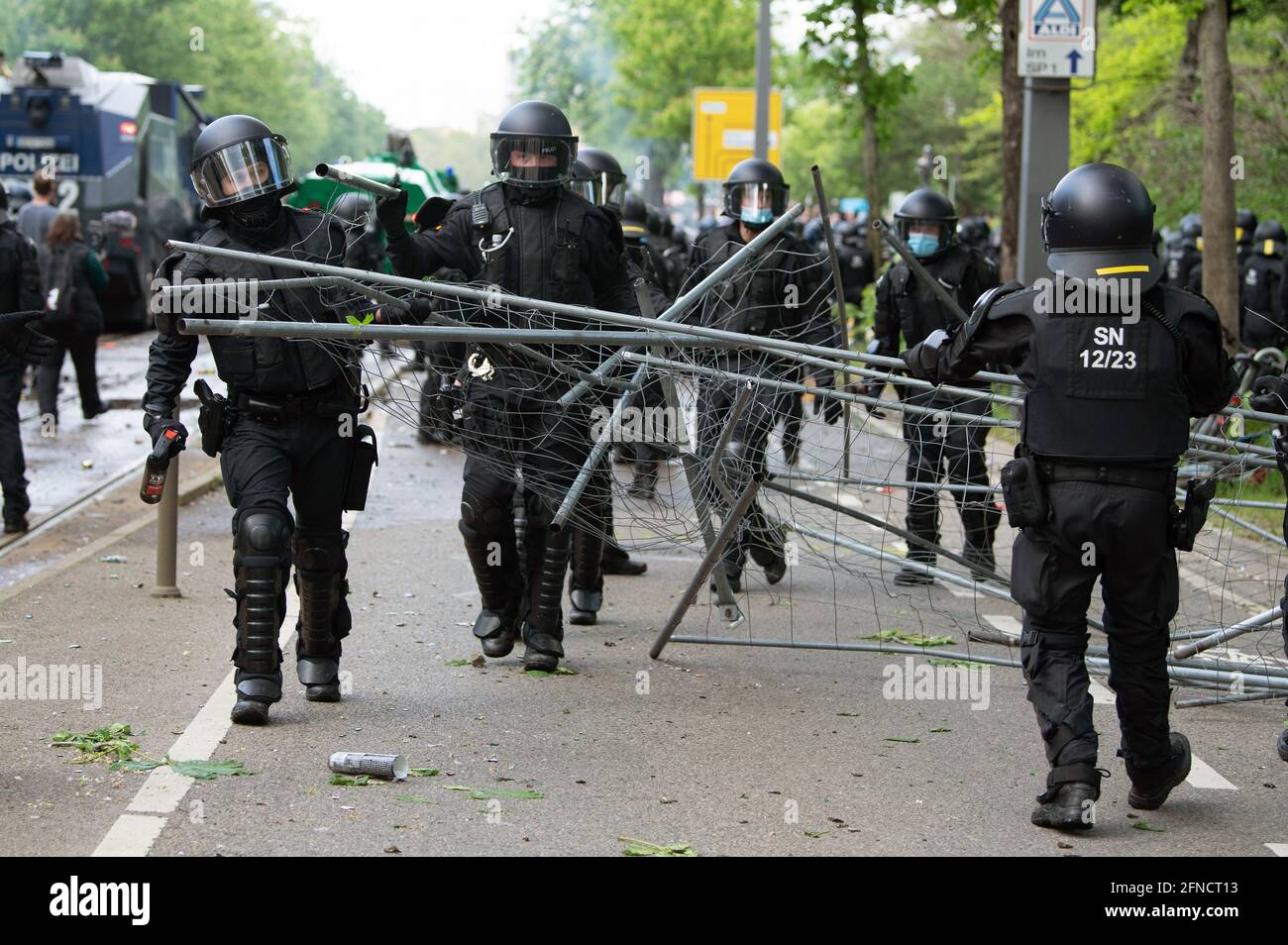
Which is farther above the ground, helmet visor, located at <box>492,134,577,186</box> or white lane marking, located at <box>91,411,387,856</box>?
helmet visor, located at <box>492,134,577,186</box>

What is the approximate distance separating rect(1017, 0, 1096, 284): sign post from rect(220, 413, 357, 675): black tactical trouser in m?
5.61

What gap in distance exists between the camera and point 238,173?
6.04 meters

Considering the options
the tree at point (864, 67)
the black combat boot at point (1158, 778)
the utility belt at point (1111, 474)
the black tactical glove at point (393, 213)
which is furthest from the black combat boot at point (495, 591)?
the tree at point (864, 67)

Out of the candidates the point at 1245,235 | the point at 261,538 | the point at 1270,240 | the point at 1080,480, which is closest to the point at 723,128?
the point at 1245,235

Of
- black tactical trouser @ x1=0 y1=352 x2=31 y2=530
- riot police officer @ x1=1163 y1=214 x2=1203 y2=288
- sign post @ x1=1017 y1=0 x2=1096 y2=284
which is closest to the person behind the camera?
black tactical trouser @ x1=0 y1=352 x2=31 y2=530

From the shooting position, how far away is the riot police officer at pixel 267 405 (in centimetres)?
596

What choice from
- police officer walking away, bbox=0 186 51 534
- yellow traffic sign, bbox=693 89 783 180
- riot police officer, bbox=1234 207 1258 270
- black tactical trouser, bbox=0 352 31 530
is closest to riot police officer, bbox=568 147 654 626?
police officer walking away, bbox=0 186 51 534

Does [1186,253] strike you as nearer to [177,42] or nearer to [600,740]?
[600,740]

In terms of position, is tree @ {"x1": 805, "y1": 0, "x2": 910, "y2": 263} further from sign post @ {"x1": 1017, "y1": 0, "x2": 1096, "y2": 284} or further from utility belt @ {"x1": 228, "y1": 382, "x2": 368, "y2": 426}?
utility belt @ {"x1": 228, "y1": 382, "x2": 368, "y2": 426}

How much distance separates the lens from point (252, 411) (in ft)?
19.9

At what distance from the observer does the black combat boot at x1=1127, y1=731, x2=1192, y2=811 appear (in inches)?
200

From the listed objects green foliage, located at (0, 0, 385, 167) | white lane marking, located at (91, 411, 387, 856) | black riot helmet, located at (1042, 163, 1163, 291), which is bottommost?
white lane marking, located at (91, 411, 387, 856)
